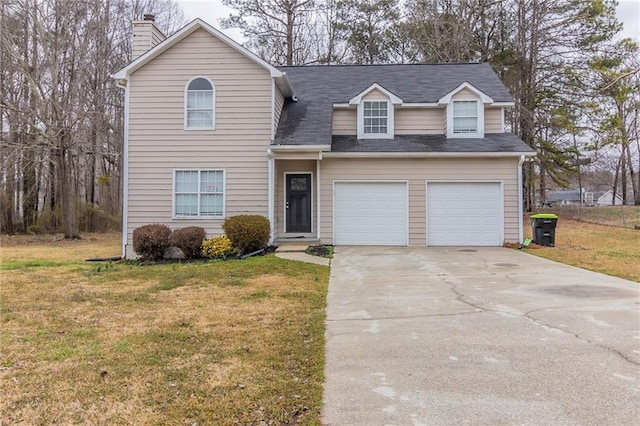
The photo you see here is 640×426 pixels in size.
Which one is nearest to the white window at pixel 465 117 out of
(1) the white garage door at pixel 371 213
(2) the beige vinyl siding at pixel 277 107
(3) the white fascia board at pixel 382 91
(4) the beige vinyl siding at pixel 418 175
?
(4) the beige vinyl siding at pixel 418 175

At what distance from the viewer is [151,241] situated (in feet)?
36.9

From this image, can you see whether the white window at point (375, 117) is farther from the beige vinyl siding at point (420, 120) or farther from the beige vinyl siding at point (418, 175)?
the beige vinyl siding at point (418, 175)

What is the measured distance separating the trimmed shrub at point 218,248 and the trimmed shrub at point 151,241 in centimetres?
106

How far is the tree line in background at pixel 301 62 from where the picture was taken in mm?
17719

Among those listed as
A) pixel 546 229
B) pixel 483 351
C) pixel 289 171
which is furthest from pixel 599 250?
pixel 483 351

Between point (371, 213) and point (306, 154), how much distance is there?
2.86 metres

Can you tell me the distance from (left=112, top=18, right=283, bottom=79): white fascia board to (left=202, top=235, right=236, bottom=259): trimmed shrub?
5061 mm

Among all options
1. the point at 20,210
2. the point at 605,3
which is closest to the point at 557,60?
the point at 605,3

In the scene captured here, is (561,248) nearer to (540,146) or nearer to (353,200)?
(353,200)

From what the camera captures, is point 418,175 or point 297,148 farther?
point 418,175

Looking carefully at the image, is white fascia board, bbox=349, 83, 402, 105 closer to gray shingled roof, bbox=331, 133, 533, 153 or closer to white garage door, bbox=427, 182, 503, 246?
gray shingled roof, bbox=331, 133, 533, 153

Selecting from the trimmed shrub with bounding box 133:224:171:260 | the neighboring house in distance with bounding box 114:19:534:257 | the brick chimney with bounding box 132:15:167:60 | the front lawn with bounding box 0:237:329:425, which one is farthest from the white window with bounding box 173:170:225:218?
the front lawn with bounding box 0:237:329:425

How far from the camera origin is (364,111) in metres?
14.3

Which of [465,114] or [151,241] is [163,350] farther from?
[465,114]
